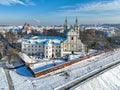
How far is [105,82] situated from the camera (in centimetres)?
2161

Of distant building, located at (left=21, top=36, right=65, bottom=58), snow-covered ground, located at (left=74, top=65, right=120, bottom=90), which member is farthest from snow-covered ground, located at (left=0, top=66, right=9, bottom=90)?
distant building, located at (left=21, top=36, right=65, bottom=58)

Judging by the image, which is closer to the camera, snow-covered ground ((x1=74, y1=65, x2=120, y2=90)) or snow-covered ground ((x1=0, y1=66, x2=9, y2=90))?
snow-covered ground ((x1=0, y1=66, x2=9, y2=90))

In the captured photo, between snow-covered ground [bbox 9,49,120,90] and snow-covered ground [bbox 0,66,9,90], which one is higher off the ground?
snow-covered ground [bbox 0,66,9,90]

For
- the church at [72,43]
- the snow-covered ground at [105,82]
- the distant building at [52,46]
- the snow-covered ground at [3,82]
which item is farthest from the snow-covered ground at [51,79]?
the church at [72,43]

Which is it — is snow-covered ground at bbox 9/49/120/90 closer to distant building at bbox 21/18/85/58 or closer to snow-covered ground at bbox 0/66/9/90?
snow-covered ground at bbox 0/66/9/90

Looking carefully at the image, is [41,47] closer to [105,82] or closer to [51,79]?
[51,79]

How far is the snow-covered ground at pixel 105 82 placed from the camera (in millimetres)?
19766

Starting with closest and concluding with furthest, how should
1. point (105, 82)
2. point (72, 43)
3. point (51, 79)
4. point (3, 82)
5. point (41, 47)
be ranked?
1. point (3, 82)
2. point (105, 82)
3. point (51, 79)
4. point (41, 47)
5. point (72, 43)

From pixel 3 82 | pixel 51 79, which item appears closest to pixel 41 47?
pixel 51 79

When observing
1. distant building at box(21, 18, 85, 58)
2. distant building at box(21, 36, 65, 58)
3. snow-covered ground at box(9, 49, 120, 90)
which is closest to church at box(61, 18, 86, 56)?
distant building at box(21, 18, 85, 58)

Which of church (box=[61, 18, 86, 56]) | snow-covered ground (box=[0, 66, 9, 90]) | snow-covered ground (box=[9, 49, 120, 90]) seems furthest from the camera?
church (box=[61, 18, 86, 56])

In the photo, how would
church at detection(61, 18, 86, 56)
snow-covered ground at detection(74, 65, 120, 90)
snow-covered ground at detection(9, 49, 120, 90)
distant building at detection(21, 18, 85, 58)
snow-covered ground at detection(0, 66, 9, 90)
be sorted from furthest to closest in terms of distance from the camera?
church at detection(61, 18, 86, 56) → distant building at detection(21, 18, 85, 58) → snow-covered ground at detection(9, 49, 120, 90) → snow-covered ground at detection(74, 65, 120, 90) → snow-covered ground at detection(0, 66, 9, 90)

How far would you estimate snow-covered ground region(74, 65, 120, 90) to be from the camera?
19766 millimetres

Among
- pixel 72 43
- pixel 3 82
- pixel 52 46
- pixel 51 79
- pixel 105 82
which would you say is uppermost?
pixel 72 43
